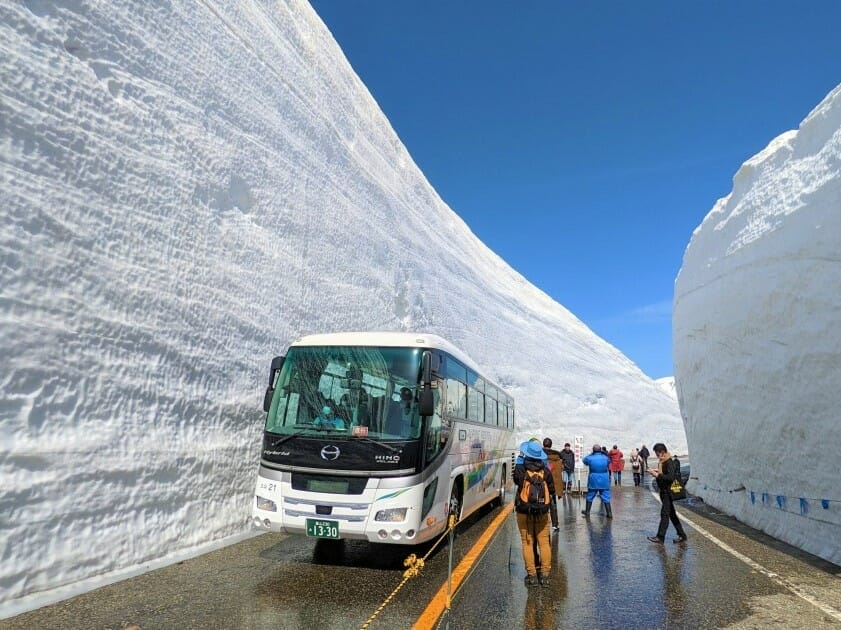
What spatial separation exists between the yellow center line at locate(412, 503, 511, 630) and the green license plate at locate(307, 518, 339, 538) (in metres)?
Result: 1.25

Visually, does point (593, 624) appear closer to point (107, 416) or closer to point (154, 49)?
point (107, 416)

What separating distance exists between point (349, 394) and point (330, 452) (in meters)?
0.71

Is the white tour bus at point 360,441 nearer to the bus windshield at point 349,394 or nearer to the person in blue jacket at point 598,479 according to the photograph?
the bus windshield at point 349,394

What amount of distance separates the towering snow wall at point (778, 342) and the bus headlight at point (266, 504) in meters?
6.75

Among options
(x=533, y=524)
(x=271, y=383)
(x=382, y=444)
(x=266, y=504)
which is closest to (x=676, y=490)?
(x=533, y=524)

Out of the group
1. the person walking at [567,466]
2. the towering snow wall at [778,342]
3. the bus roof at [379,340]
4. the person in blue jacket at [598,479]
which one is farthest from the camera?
the person walking at [567,466]

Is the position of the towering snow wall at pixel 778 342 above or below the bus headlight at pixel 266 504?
above

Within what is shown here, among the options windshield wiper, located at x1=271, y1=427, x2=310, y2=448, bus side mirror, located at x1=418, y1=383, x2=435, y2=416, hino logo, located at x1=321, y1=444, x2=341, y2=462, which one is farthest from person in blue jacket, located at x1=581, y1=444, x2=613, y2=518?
windshield wiper, located at x1=271, y1=427, x2=310, y2=448

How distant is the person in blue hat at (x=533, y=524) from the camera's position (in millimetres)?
5539

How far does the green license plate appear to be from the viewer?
5.73m

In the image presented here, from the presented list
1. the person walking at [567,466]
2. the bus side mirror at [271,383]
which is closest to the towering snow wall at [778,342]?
the person walking at [567,466]

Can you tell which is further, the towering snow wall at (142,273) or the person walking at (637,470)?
the person walking at (637,470)

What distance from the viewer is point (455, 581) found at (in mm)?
5652

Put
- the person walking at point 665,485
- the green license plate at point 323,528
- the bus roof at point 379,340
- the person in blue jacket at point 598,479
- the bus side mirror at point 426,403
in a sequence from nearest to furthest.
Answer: the green license plate at point 323,528 → the bus side mirror at point 426,403 → the bus roof at point 379,340 → the person walking at point 665,485 → the person in blue jacket at point 598,479
